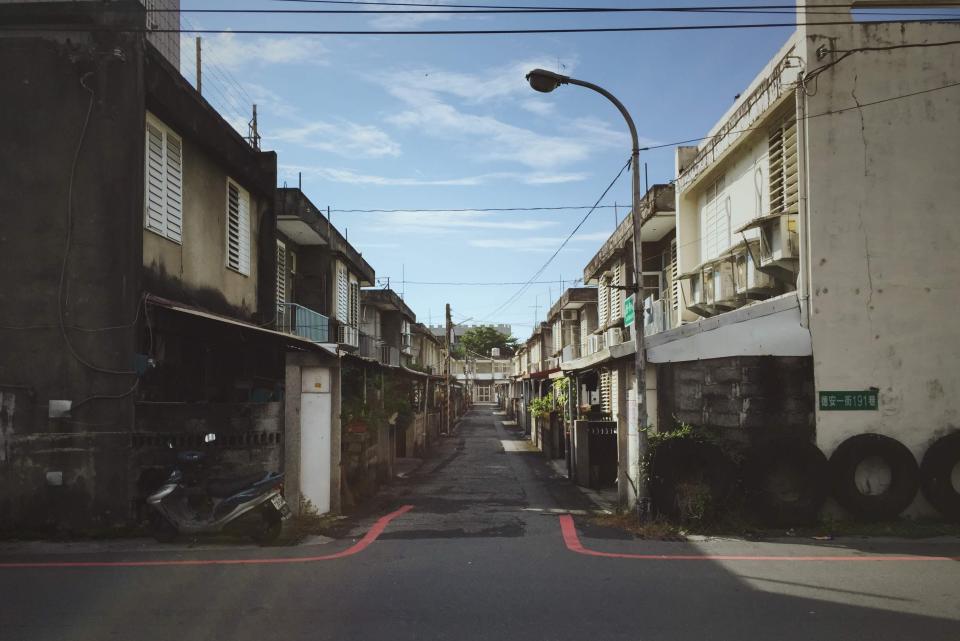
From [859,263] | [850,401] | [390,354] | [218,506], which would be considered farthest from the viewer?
[390,354]

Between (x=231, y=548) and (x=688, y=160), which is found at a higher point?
(x=688, y=160)

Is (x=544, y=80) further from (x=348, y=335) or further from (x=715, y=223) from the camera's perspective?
(x=348, y=335)

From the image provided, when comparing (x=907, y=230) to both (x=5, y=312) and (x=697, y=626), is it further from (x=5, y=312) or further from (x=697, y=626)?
(x=5, y=312)

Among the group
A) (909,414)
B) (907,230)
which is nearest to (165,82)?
(907,230)

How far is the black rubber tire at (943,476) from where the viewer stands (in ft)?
35.6

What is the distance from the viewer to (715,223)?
16422 millimetres

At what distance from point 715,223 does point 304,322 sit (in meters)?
12.7

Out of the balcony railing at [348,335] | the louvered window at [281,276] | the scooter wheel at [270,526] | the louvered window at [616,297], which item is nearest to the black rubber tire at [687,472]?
the scooter wheel at [270,526]

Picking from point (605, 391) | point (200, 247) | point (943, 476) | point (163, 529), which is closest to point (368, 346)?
point (605, 391)

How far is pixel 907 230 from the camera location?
37.7 ft

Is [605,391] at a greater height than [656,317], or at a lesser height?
lesser

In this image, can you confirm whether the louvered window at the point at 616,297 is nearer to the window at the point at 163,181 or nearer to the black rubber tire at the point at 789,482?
the black rubber tire at the point at 789,482

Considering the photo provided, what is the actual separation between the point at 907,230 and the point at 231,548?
11.0 m

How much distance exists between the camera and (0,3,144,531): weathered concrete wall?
35.3 feet
